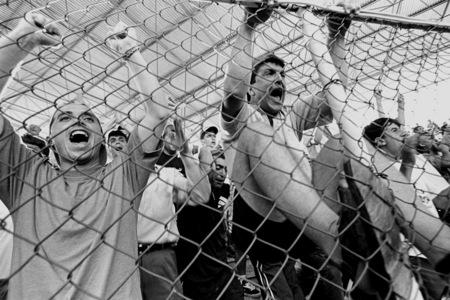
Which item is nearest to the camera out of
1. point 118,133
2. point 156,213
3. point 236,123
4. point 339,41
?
point 236,123

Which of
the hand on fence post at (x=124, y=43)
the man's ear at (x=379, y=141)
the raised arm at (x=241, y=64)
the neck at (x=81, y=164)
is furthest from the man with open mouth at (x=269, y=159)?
the neck at (x=81, y=164)

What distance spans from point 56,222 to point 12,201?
0.16 m

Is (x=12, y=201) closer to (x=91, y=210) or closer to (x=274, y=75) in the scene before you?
(x=91, y=210)

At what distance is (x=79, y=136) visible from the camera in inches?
56.9

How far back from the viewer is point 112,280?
1.12 m

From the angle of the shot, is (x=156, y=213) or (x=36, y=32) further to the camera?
(x=156, y=213)

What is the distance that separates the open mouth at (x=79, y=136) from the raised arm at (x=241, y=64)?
1.87 feet

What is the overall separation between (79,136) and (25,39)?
43 centimetres

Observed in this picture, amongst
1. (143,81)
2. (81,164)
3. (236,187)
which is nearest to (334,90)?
(236,187)

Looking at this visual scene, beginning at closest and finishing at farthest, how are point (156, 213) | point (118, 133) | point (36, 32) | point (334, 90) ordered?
point (36, 32), point (334, 90), point (156, 213), point (118, 133)

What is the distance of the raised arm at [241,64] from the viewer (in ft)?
4.40

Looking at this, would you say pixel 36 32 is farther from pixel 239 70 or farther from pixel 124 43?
pixel 239 70

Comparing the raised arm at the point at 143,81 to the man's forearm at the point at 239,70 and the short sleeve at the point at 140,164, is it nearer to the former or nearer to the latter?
the short sleeve at the point at 140,164

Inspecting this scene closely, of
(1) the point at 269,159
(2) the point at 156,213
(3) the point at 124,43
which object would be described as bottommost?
(2) the point at 156,213
